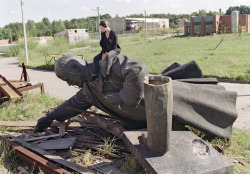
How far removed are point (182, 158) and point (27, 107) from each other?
403 centimetres

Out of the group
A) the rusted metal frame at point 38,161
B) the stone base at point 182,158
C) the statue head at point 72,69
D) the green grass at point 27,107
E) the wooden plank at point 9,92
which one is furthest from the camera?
the wooden plank at point 9,92

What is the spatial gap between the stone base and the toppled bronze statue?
0.31 m

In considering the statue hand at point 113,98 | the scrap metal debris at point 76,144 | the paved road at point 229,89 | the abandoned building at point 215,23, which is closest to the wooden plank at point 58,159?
the scrap metal debris at point 76,144

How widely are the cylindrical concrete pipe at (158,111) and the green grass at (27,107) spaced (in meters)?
3.47

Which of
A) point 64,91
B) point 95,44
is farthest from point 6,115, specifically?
point 95,44

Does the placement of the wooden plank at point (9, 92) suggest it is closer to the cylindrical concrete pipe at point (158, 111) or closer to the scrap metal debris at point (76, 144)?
the scrap metal debris at point (76, 144)

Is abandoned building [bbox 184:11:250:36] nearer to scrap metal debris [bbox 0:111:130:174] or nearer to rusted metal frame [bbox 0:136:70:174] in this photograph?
scrap metal debris [bbox 0:111:130:174]

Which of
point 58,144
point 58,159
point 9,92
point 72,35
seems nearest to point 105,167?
point 58,159

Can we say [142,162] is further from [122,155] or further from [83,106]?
[83,106]

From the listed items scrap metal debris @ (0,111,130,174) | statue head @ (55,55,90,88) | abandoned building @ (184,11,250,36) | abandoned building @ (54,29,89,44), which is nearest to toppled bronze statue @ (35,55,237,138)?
statue head @ (55,55,90,88)

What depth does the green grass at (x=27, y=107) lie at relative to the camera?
5.68 metres

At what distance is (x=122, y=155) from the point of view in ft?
12.0

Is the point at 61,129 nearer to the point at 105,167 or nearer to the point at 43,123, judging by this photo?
the point at 43,123

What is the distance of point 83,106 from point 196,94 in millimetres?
1623
